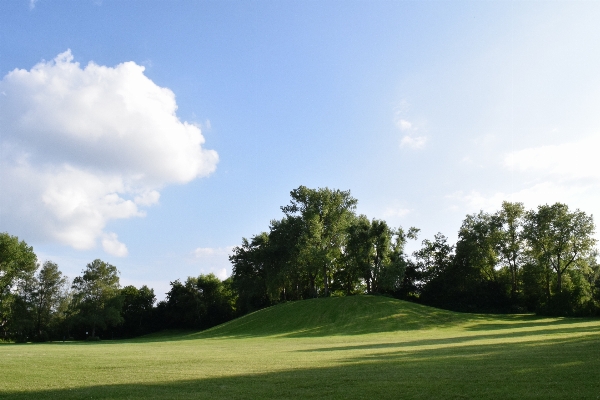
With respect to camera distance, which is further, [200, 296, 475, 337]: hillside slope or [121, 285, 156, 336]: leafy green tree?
[121, 285, 156, 336]: leafy green tree

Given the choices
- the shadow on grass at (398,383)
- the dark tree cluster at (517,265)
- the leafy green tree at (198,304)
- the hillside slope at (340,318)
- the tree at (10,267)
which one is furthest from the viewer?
the leafy green tree at (198,304)

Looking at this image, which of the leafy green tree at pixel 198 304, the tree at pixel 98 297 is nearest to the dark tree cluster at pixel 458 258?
the leafy green tree at pixel 198 304

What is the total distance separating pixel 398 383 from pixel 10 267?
3228 inches

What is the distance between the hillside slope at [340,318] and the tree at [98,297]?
34.9 m

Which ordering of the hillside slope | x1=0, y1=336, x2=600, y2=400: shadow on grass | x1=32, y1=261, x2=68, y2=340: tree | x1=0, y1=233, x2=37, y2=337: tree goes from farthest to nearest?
x1=32, y1=261, x2=68, y2=340: tree, x1=0, y1=233, x2=37, y2=337: tree, the hillside slope, x1=0, y1=336, x2=600, y2=400: shadow on grass

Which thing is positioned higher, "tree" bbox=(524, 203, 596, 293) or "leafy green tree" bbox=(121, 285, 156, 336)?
"tree" bbox=(524, 203, 596, 293)

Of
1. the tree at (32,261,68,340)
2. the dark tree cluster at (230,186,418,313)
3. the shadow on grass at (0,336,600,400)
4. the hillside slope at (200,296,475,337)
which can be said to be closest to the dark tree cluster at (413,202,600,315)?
the dark tree cluster at (230,186,418,313)

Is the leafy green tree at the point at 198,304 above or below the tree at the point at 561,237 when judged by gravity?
below

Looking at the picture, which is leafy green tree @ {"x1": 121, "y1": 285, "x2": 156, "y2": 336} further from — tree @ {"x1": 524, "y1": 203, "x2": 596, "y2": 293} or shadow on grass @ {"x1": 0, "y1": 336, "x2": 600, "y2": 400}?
shadow on grass @ {"x1": 0, "y1": 336, "x2": 600, "y2": 400}

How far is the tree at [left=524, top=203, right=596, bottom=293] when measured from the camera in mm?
66750

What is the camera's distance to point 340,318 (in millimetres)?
57469

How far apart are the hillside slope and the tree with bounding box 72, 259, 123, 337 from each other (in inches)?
1373

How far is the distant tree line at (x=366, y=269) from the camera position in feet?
223

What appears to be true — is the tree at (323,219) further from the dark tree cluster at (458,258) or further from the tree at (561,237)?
the tree at (561,237)
